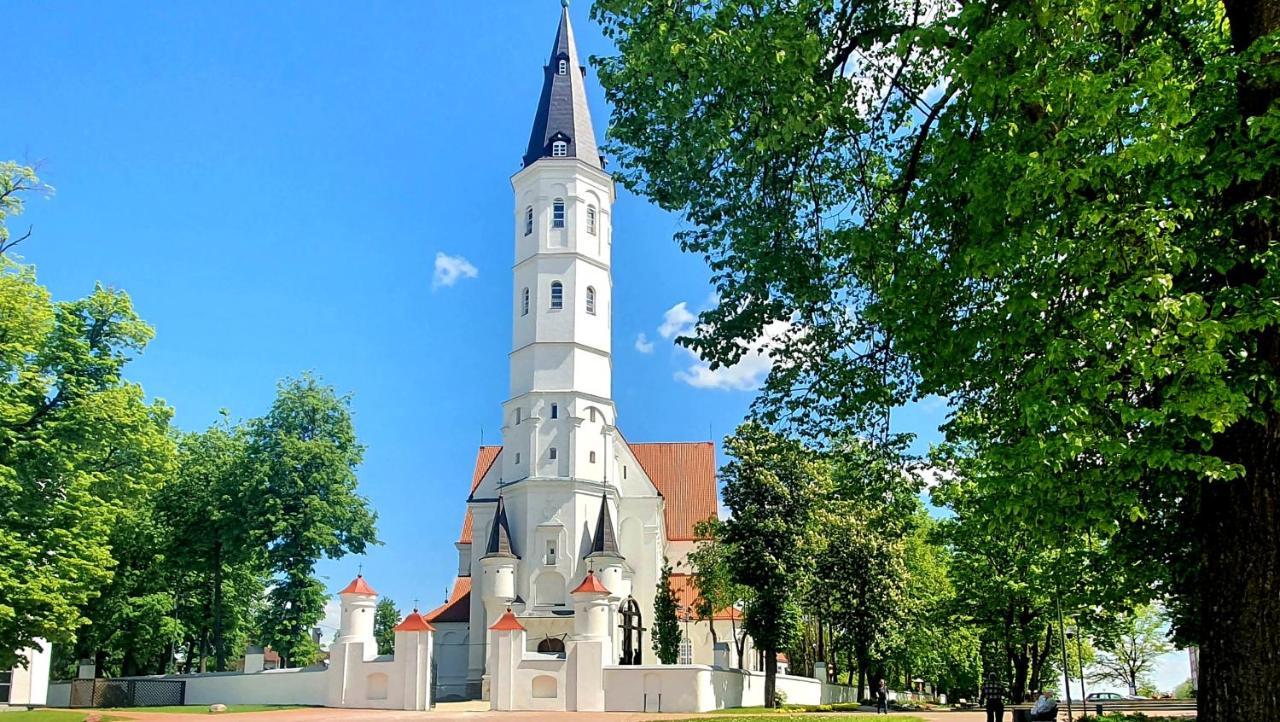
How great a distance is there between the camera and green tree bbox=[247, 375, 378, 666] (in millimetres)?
41188

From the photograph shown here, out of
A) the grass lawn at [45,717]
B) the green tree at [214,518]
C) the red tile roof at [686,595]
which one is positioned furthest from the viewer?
the red tile roof at [686,595]

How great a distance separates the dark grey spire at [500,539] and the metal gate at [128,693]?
45.3ft

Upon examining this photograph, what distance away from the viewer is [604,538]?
46.9 m

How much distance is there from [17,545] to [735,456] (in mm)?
22854

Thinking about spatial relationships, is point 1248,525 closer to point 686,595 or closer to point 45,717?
point 45,717

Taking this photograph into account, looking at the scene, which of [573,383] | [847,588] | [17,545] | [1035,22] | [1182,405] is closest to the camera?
[1182,405]

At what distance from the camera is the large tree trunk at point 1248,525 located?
351 inches

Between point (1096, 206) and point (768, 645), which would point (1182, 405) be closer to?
point (1096, 206)

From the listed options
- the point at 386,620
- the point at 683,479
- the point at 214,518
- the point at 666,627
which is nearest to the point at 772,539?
the point at 666,627

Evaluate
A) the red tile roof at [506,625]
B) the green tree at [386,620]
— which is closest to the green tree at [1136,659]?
the red tile roof at [506,625]

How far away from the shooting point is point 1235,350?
9047 mm

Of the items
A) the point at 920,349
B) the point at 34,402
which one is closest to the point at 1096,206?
the point at 920,349

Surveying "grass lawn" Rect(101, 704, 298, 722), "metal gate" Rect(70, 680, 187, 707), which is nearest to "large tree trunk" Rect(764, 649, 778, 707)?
"grass lawn" Rect(101, 704, 298, 722)

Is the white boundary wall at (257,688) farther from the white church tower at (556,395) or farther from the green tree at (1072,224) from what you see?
the green tree at (1072,224)
